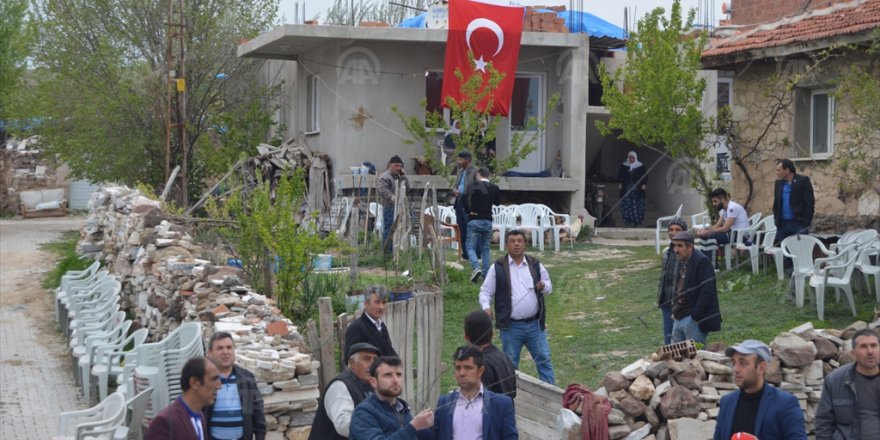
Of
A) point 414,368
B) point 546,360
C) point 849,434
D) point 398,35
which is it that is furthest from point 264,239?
point 398,35

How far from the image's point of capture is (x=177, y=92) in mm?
26688

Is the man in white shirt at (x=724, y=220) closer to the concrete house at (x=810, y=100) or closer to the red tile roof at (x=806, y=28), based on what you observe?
the concrete house at (x=810, y=100)

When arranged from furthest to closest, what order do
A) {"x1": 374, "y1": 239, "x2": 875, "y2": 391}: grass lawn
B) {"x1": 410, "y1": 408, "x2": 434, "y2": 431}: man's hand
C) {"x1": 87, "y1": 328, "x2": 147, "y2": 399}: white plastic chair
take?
{"x1": 374, "y1": 239, "x2": 875, "y2": 391}: grass lawn, {"x1": 87, "y1": 328, "x2": 147, "y2": 399}: white plastic chair, {"x1": 410, "y1": 408, "x2": 434, "y2": 431}: man's hand

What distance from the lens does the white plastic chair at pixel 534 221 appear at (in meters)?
20.4

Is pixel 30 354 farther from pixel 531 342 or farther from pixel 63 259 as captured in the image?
pixel 63 259

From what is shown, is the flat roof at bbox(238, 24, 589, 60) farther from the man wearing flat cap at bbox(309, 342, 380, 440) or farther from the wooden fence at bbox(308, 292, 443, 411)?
the man wearing flat cap at bbox(309, 342, 380, 440)

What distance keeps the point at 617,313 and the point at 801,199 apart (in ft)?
8.42

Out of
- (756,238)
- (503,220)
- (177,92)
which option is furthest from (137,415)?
(177,92)

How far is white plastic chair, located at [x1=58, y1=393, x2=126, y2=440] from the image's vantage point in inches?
328

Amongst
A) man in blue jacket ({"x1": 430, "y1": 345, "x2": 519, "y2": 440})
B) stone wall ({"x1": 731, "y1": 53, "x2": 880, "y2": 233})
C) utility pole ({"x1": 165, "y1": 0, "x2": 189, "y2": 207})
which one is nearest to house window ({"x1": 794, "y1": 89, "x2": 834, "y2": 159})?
stone wall ({"x1": 731, "y1": 53, "x2": 880, "y2": 233})

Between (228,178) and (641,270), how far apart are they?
8.75 metres

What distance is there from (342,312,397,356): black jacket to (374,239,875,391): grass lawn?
2409 mm

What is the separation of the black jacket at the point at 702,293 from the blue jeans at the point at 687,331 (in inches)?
2.0

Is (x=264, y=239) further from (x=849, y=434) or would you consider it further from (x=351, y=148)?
(x=351, y=148)
